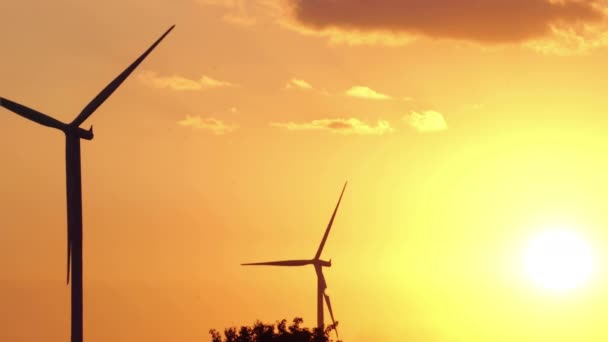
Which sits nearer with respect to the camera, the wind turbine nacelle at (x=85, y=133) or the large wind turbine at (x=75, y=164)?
the large wind turbine at (x=75, y=164)

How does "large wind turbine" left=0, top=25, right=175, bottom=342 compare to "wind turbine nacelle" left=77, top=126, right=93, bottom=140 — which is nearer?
"large wind turbine" left=0, top=25, right=175, bottom=342

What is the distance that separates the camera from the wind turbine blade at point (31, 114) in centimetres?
13900

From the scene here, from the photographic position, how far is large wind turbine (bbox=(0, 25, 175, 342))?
13188 centimetres

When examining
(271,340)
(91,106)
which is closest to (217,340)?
(271,340)

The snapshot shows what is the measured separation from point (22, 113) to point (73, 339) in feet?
68.7

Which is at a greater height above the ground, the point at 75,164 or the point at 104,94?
the point at 104,94

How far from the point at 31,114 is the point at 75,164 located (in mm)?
7709

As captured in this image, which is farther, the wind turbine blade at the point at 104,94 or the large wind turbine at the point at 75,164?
the wind turbine blade at the point at 104,94

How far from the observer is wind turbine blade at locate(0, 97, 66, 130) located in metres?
139

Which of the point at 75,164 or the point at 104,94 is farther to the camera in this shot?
the point at 104,94

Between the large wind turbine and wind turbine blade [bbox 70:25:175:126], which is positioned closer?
the large wind turbine

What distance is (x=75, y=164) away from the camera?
136 meters

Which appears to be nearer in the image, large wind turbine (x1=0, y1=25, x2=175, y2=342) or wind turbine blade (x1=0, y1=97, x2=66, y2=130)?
large wind turbine (x1=0, y1=25, x2=175, y2=342)

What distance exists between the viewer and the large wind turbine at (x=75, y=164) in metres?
132
